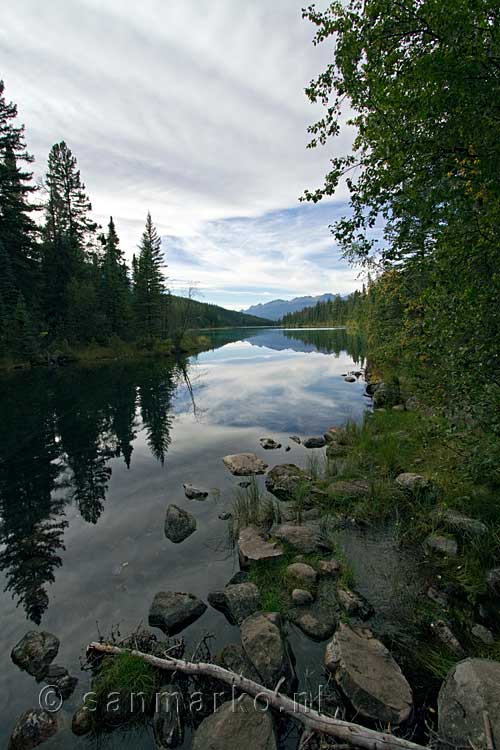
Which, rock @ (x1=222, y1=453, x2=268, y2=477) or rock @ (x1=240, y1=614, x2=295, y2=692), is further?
rock @ (x1=222, y1=453, x2=268, y2=477)

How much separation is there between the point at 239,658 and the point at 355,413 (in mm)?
16236

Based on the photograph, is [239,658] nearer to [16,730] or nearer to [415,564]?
[16,730]

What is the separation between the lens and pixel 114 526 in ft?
27.5

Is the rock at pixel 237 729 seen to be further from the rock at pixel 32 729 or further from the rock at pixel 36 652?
the rock at pixel 36 652

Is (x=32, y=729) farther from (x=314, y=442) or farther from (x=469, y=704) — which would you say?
(x=314, y=442)

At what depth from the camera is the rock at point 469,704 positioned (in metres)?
2.90

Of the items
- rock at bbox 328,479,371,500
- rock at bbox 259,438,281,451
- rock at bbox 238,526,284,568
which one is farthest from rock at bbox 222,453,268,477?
rock at bbox 238,526,284,568

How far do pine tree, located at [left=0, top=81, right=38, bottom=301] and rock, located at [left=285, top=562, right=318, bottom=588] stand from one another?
42782mm

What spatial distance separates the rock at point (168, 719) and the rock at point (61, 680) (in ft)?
4.37

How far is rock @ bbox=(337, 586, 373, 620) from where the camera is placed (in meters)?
5.08

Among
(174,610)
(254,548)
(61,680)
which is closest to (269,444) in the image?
(254,548)

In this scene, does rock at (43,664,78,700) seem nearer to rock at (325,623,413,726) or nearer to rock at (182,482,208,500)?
rock at (325,623,413,726)

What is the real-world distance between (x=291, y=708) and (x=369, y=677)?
107 centimetres

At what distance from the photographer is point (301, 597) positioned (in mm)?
5422
